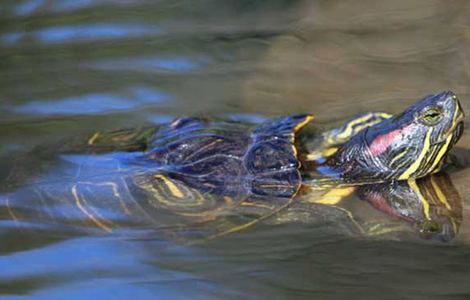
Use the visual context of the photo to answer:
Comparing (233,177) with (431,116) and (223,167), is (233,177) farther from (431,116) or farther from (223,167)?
(431,116)

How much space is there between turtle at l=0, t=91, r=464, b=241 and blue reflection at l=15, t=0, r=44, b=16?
2105 millimetres

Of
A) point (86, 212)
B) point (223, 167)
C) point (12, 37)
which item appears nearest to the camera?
point (86, 212)

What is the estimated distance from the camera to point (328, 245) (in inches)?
134

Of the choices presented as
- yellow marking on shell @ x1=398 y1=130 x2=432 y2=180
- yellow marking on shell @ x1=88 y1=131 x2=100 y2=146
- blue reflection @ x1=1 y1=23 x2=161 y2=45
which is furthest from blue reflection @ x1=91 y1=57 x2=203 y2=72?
yellow marking on shell @ x1=398 y1=130 x2=432 y2=180

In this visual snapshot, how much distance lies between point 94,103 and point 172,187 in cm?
110

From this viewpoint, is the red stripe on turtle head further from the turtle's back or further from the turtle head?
the turtle's back

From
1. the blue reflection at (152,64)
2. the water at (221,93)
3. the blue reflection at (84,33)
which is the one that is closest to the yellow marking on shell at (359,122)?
the water at (221,93)

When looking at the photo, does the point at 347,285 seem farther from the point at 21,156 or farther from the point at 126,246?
the point at 21,156

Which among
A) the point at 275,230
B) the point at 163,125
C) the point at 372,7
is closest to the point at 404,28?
the point at 372,7

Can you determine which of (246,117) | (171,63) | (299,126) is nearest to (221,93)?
(246,117)

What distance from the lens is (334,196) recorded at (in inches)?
153

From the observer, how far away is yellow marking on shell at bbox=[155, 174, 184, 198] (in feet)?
12.3

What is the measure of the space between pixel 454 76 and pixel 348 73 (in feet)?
1.86

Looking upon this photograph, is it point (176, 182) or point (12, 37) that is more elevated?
point (12, 37)
